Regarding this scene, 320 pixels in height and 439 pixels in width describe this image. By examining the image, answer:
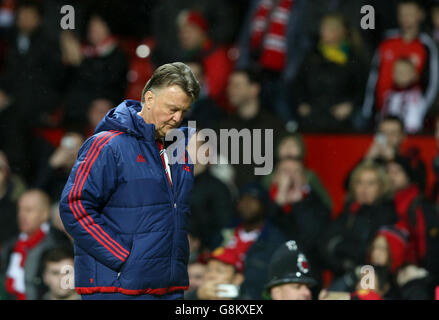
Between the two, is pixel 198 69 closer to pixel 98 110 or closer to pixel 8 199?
pixel 98 110

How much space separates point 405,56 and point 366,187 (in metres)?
1.96

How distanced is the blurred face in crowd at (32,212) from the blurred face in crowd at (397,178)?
116 inches

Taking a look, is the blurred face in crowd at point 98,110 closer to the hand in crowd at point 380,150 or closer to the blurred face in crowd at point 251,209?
the blurred face in crowd at point 251,209

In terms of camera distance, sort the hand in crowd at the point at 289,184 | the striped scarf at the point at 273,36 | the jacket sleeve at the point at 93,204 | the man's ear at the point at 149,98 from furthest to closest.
Result: 1. the striped scarf at the point at 273,36
2. the hand in crowd at the point at 289,184
3. the man's ear at the point at 149,98
4. the jacket sleeve at the point at 93,204

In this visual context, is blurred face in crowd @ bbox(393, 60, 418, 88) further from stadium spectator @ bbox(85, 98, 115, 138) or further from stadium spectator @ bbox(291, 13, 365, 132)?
stadium spectator @ bbox(85, 98, 115, 138)

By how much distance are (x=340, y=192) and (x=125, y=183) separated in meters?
4.72

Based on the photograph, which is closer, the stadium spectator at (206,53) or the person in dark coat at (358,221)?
the person in dark coat at (358,221)

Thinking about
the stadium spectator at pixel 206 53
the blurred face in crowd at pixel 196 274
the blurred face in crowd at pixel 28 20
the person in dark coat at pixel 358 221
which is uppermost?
the blurred face in crowd at pixel 28 20

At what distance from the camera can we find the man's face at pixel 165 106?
3.82 metres

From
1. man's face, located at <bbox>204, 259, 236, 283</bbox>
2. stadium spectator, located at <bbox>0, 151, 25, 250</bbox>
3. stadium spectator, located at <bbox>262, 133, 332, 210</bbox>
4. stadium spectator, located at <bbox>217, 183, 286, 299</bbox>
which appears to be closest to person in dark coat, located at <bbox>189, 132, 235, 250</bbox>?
stadium spectator, located at <bbox>217, 183, 286, 299</bbox>

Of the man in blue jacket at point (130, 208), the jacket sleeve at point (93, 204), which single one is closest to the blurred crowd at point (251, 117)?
the man in blue jacket at point (130, 208)

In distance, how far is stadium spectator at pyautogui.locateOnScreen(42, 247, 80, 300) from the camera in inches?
248

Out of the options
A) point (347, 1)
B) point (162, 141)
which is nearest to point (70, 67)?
point (347, 1)
